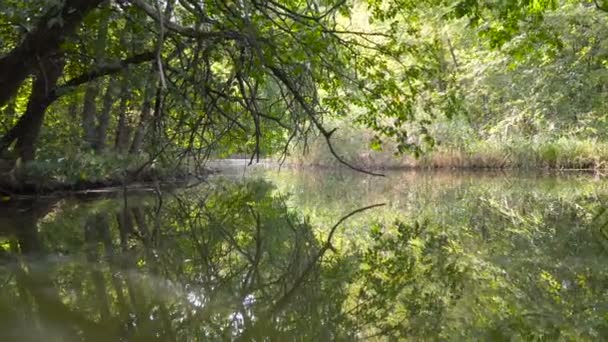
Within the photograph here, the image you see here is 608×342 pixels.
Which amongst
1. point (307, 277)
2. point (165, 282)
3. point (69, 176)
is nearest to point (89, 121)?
point (69, 176)

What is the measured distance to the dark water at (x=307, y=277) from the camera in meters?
2.09

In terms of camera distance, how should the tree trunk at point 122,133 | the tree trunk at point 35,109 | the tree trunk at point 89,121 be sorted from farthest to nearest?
the tree trunk at point 122,133 → the tree trunk at point 89,121 → the tree trunk at point 35,109

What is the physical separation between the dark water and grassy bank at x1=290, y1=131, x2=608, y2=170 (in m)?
8.66

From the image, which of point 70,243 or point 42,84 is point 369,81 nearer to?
point 70,243

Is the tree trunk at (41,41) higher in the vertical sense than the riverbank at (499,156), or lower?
higher

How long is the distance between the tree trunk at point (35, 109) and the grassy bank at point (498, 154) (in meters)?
7.41

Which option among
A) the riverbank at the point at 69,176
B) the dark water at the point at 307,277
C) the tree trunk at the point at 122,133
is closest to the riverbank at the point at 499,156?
the tree trunk at the point at 122,133

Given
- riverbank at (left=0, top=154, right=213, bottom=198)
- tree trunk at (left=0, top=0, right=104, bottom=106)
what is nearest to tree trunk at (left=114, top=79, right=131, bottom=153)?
riverbank at (left=0, top=154, right=213, bottom=198)

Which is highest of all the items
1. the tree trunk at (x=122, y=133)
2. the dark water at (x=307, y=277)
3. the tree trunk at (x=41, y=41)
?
the tree trunk at (x=41, y=41)

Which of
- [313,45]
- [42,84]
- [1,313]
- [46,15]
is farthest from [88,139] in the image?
[1,313]

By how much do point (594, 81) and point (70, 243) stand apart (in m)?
13.6

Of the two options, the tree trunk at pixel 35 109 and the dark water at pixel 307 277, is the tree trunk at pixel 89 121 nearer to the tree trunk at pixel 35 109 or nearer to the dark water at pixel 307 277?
the tree trunk at pixel 35 109

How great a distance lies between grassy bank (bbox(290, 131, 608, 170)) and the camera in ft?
49.2

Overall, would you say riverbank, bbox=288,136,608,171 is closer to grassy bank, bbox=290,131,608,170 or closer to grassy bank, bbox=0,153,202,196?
grassy bank, bbox=290,131,608,170
